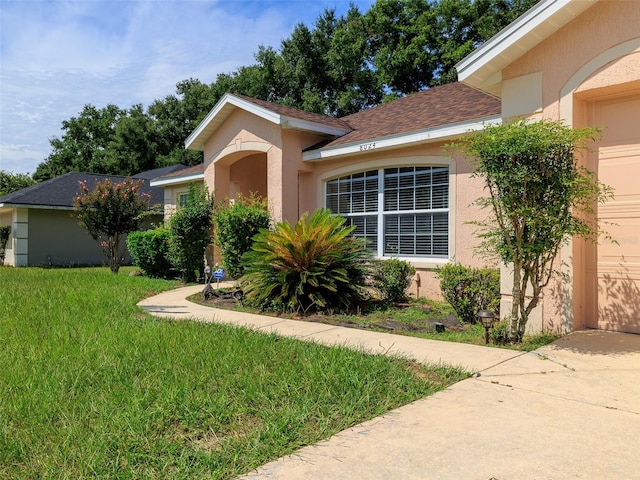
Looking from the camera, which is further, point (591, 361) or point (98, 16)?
point (98, 16)

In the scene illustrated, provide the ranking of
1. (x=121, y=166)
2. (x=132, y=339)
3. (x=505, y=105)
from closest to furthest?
(x=132, y=339) < (x=505, y=105) < (x=121, y=166)

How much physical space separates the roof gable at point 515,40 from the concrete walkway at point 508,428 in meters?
3.95

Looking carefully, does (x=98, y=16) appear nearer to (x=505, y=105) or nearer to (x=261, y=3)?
(x=261, y=3)

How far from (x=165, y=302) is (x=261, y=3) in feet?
26.1

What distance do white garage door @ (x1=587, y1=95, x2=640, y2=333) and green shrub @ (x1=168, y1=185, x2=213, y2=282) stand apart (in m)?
9.13

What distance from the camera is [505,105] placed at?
666 cm

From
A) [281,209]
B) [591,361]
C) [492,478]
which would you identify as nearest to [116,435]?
[492,478]

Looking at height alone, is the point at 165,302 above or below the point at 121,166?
below

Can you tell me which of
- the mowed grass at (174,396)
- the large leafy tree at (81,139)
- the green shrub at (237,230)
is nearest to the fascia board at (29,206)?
the green shrub at (237,230)

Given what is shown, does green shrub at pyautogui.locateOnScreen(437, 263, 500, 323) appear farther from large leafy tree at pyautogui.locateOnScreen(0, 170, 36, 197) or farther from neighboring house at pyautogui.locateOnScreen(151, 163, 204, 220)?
large leafy tree at pyautogui.locateOnScreen(0, 170, 36, 197)

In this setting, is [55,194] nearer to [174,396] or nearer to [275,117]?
[275,117]

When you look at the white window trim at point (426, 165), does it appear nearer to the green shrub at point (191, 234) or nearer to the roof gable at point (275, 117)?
the roof gable at point (275, 117)

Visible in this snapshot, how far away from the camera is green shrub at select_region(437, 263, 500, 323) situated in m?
6.87

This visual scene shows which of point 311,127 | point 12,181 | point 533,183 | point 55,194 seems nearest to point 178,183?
point 311,127
